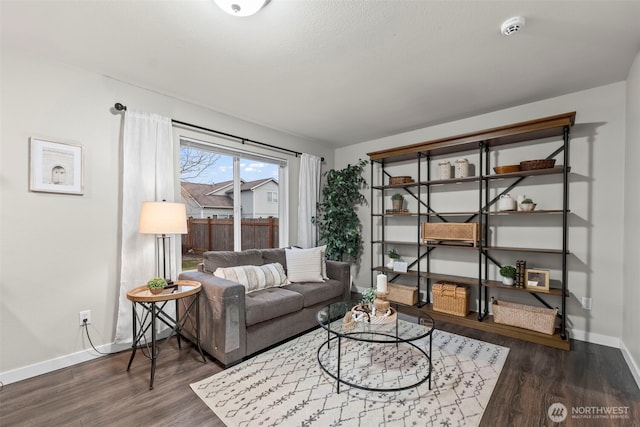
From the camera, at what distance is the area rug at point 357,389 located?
1761 mm

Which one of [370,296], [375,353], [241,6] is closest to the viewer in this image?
[241,6]

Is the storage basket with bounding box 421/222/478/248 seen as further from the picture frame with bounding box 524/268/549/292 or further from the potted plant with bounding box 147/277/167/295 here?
the potted plant with bounding box 147/277/167/295

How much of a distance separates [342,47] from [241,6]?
2.63 ft

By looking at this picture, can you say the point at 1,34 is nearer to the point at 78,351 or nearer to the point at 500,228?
the point at 78,351

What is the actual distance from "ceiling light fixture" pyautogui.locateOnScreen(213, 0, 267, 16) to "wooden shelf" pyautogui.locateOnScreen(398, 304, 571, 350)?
8.50 ft

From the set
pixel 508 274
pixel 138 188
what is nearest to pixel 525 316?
pixel 508 274

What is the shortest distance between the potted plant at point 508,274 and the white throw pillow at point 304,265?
79.5 inches

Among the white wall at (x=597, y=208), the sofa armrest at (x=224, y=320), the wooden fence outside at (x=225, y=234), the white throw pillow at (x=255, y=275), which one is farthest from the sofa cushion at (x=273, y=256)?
the white wall at (x=597, y=208)

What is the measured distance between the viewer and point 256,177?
4078 millimetres

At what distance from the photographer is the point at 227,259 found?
312cm

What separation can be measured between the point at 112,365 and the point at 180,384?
755 millimetres

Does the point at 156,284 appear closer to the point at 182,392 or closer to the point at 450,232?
the point at 182,392

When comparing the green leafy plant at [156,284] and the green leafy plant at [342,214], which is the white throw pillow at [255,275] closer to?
the green leafy plant at [156,284]

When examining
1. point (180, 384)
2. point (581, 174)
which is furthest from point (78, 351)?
point (581, 174)
